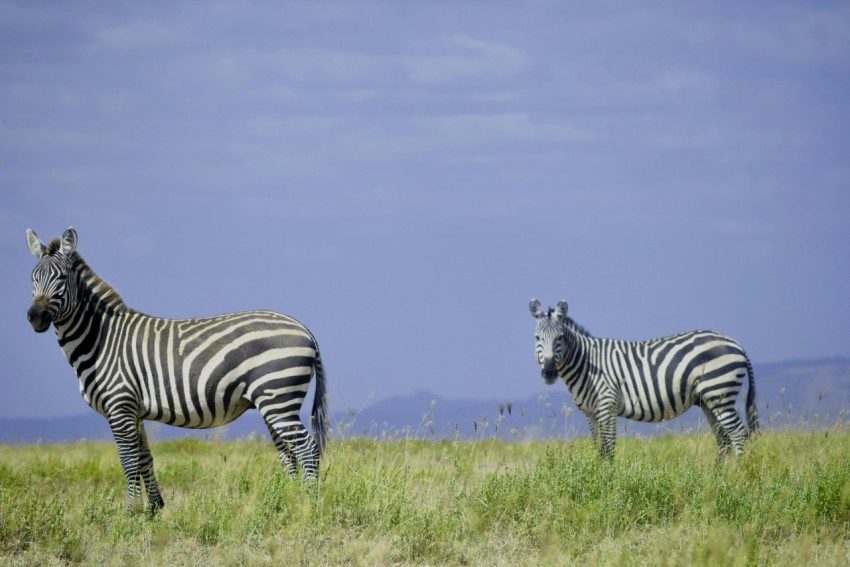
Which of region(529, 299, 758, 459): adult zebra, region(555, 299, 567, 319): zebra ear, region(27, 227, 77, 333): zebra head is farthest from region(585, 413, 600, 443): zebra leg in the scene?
region(27, 227, 77, 333): zebra head

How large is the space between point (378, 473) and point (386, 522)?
3.35 ft

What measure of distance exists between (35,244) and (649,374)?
8911 mm

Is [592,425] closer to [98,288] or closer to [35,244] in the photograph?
[98,288]

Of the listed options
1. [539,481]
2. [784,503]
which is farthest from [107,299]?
[784,503]

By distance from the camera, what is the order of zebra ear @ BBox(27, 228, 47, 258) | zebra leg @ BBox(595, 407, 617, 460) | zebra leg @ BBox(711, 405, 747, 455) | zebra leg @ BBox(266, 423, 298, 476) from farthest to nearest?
zebra leg @ BBox(711, 405, 747, 455), zebra leg @ BBox(595, 407, 617, 460), zebra ear @ BBox(27, 228, 47, 258), zebra leg @ BBox(266, 423, 298, 476)

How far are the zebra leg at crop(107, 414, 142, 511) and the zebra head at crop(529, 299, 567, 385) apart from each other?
601cm

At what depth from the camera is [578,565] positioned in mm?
7734

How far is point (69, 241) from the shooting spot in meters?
10.5

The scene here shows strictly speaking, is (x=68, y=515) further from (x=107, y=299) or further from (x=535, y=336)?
(x=535, y=336)

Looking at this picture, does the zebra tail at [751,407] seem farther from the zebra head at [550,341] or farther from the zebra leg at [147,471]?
the zebra leg at [147,471]

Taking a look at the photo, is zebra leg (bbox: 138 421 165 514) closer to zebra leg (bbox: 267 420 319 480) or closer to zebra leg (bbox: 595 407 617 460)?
zebra leg (bbox: 267 420 319 480)

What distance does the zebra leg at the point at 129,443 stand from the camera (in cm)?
1007

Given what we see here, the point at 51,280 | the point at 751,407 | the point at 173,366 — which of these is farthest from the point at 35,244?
the point at 751,407

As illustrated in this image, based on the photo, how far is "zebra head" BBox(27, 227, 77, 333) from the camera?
10.1 m
